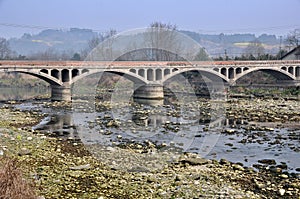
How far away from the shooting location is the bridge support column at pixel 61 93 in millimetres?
46469

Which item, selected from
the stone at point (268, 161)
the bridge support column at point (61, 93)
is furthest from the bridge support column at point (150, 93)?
the stone at point (268, 161)

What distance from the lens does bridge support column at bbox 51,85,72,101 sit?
46.5 metres

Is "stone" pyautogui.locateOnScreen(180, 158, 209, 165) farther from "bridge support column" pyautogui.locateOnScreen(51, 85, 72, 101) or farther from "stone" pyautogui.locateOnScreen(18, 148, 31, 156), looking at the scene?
"bridge support column" pyautogui.locateOnScreen(51, 85, 72, 101)

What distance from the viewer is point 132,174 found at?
621 inches

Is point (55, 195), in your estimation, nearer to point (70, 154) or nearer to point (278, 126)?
point (70, 154)

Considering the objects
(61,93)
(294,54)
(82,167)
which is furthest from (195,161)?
(294,54)

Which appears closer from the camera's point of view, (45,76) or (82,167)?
(82,167)

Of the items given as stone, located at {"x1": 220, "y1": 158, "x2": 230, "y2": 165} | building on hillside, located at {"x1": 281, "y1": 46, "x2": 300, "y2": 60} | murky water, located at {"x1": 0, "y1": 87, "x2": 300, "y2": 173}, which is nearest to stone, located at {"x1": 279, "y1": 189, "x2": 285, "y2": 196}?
murky water, located at {"x1": 0, "y1": 87, "x2": 300, "y2": 173}

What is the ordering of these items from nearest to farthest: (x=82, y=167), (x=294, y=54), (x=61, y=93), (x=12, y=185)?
(x=12, y=185)
(x=82, y=167)
(x=61, y=93)
(x=294, y=54)

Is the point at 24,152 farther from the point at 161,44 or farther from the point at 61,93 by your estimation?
the point at 161,44

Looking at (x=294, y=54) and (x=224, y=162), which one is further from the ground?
(x=294, y=54)

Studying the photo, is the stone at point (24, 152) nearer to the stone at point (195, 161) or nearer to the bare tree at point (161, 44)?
the stone at point (195, 161)

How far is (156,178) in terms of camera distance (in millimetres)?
15250

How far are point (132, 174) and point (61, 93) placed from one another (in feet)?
108
